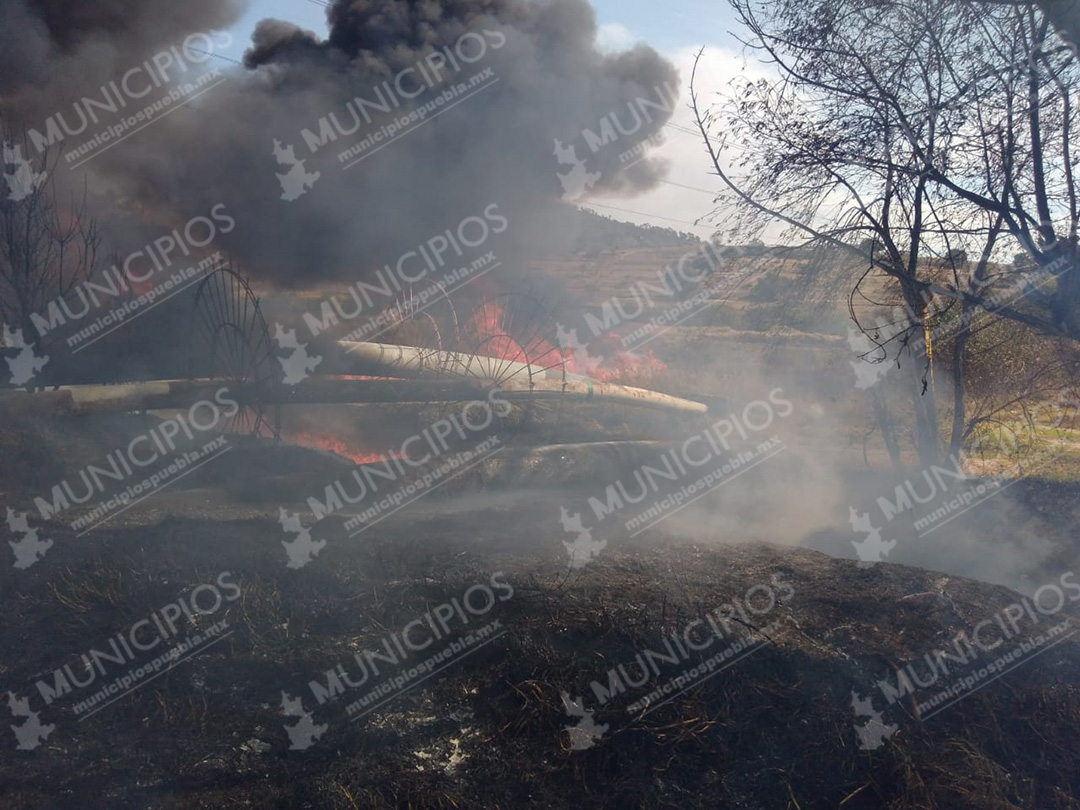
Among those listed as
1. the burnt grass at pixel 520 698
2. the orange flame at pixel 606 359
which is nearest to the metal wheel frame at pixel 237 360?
the burnt grass at pixel 520 698

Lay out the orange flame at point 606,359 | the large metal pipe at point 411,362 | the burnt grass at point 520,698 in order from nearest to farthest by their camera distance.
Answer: the burnt grass at point 520,698 → the large metal pipe at point 411,362 → the orange flame at point 606,359

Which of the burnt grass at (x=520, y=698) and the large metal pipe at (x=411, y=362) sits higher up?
the large metal pipe at (x=411, y=362)

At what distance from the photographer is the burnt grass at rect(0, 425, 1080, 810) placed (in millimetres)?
3977

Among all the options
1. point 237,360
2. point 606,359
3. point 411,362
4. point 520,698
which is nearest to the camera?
point 520,698

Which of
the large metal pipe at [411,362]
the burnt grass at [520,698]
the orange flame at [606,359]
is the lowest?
the burnt grass at [520,698]

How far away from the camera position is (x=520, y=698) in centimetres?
461

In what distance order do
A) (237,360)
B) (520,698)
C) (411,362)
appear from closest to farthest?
(520,698), (237,360), (411,362)

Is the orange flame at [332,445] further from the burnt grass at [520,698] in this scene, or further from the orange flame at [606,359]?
the orange flame at [606,359]

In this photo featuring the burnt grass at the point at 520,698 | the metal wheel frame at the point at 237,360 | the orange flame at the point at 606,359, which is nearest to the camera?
the burnt grass at the point at 520,698

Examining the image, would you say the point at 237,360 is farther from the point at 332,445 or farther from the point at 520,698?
the point at 520,698

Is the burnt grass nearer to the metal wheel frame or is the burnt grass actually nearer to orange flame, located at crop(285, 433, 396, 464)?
the metal wheel frame

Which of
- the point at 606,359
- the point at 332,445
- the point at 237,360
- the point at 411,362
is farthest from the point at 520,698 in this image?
the point at 606,359

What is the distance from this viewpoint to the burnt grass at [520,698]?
398cm

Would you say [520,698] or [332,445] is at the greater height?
[332,445]
